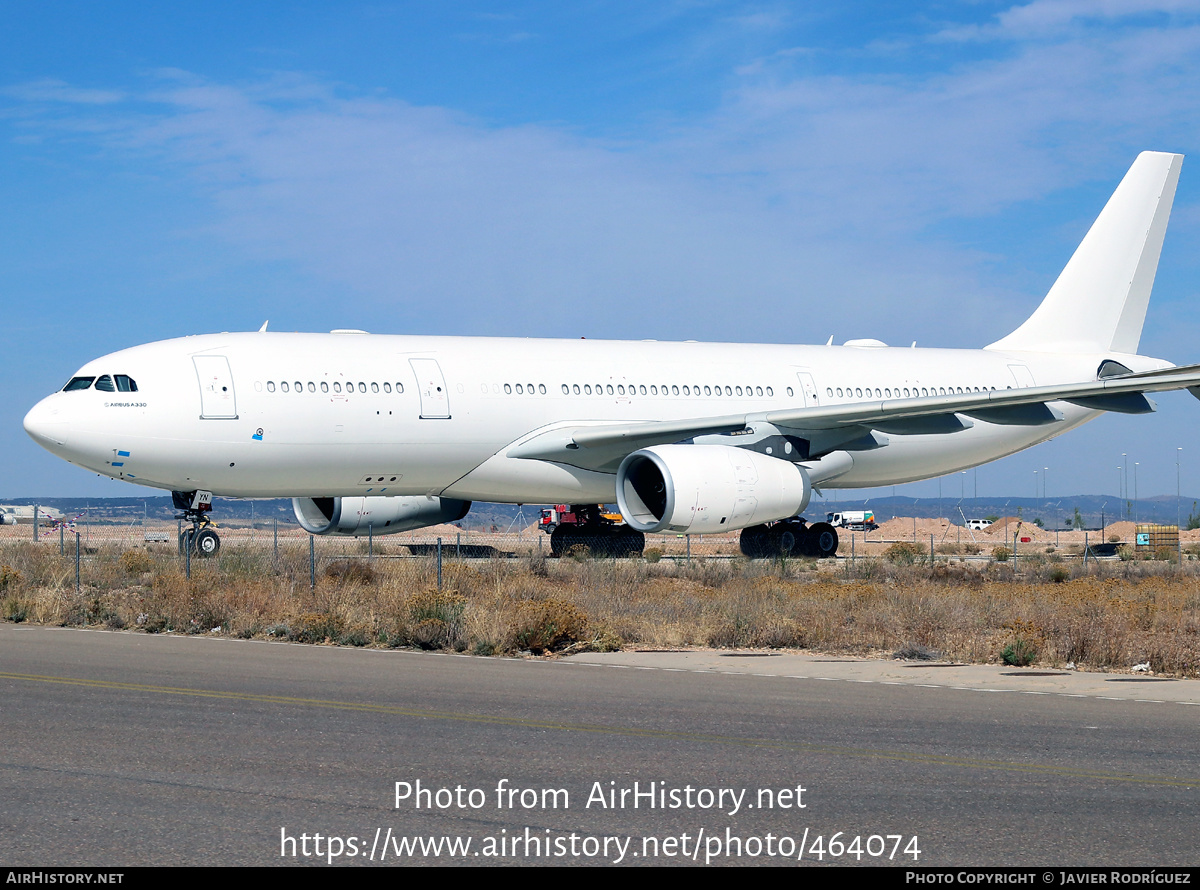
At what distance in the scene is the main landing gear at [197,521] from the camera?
24422 millimetres

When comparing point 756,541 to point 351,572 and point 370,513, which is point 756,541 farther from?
point 351,572

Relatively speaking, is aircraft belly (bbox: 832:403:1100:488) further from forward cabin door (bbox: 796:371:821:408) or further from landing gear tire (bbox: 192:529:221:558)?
landing gear tire (bbox: 192:529:221:558)

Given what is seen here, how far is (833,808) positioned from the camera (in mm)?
7191

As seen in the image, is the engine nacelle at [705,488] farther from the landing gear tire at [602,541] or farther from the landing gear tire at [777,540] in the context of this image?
the landing gear tire at [602,541]

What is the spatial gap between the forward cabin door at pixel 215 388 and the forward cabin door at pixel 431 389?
3.34 meters

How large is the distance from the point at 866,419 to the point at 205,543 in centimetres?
1231

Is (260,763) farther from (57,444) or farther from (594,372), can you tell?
(594,372)

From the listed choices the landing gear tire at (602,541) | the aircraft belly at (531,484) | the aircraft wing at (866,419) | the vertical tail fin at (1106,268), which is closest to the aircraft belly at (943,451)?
the vertical tail fin at (1106,268)

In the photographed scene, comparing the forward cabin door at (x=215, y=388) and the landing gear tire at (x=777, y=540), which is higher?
the forward cabin door at (x=215, y=388)

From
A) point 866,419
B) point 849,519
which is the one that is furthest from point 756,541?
point 849,519

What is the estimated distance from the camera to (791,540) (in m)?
29.4

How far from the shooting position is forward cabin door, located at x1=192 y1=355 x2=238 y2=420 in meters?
23.1

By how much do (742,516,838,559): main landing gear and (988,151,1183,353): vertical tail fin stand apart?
853 cm

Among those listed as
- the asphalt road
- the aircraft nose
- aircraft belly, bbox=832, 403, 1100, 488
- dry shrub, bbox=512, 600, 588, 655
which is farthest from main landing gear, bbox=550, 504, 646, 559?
the asphalt road
